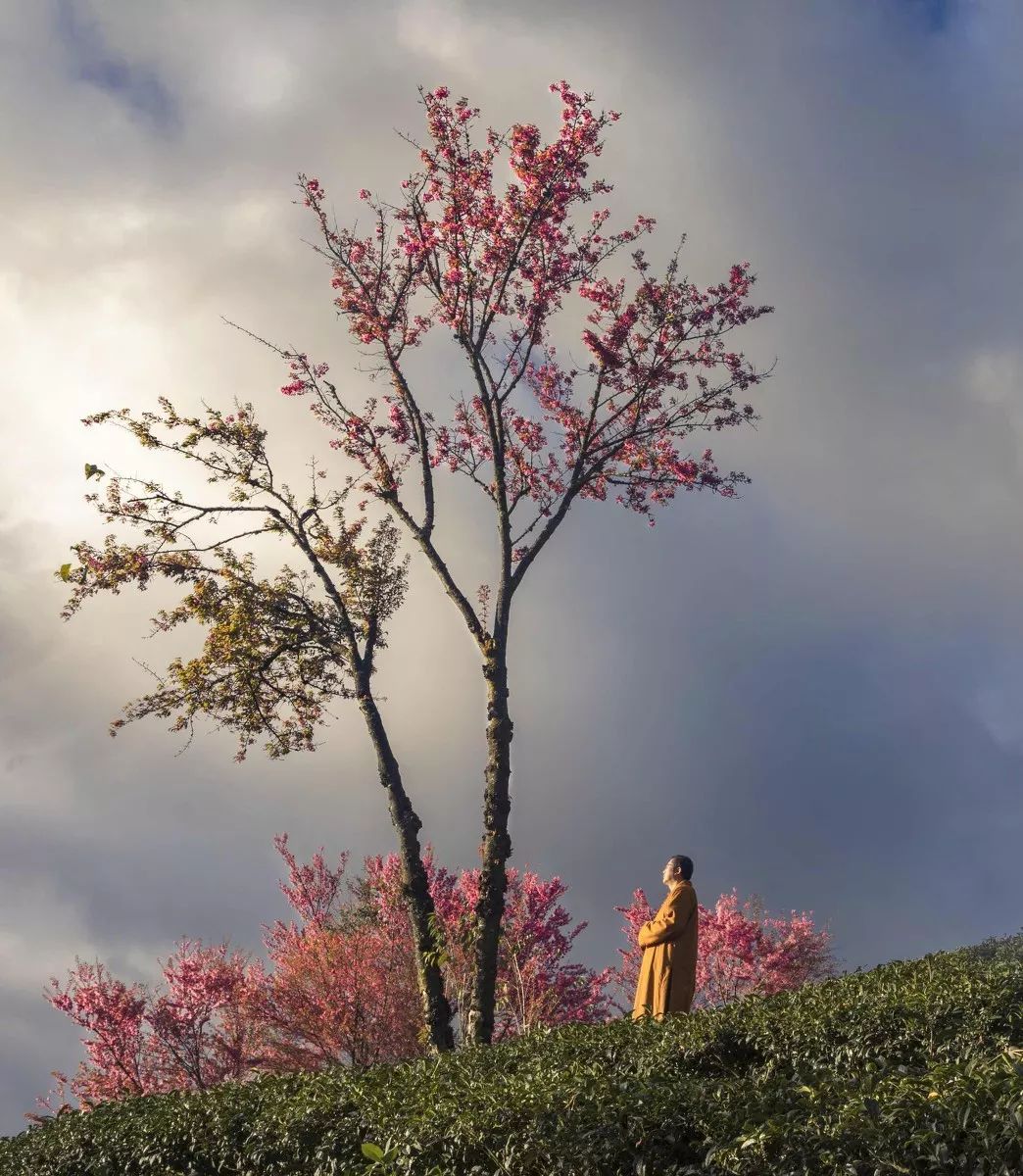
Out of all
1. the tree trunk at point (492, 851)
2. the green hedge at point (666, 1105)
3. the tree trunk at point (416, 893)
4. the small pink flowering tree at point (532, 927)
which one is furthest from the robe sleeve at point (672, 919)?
the small pink flowering tree at point (532, 927)

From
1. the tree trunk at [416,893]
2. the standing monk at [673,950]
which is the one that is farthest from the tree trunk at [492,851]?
the standing monk at [673,950]

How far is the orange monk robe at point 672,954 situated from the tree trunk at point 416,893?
9.42 feet

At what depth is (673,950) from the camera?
36.3 ft

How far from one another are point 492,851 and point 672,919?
2992 millimetres

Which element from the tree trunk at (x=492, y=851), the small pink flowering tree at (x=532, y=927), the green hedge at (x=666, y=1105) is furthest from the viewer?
the small pink flowering tree at (x=532, y=927)

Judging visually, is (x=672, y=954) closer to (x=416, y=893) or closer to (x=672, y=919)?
(x=672, y=919)

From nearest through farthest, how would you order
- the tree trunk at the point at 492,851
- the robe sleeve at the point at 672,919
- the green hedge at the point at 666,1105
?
the green hedge at the point at 666,1105 → the robe sleeve at the point at 672,919 → the tree trunk at the point at 492,851

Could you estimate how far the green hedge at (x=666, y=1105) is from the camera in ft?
15.4

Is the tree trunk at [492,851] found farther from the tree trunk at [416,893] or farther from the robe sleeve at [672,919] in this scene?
the robe sleeve at [672,919]

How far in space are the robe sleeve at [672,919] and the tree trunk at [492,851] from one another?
257 cm

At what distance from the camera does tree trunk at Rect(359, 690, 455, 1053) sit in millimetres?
13133

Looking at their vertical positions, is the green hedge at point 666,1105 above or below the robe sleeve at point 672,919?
below

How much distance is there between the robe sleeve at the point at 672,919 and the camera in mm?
10984

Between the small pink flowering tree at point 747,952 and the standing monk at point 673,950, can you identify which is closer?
the standing monk at point 673,950
